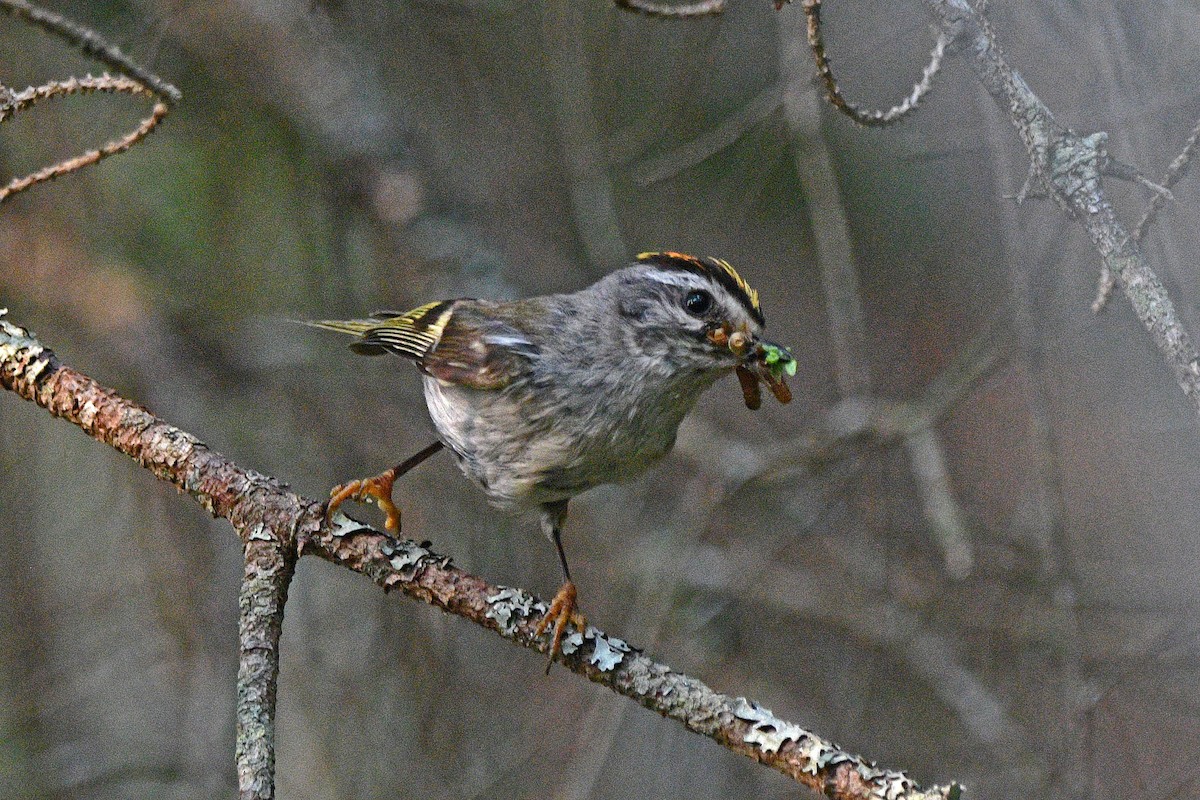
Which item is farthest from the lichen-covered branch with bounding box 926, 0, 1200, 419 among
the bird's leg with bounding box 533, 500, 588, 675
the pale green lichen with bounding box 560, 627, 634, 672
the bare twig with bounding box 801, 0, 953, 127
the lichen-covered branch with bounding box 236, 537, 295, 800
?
the lichen-covered branch with bounding box 236, 537, 295, 800

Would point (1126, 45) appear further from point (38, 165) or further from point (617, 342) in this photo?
point (38, 165)

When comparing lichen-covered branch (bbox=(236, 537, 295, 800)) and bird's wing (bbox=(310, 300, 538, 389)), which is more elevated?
bird's wing (bbox=(310, 300, 538, 389))

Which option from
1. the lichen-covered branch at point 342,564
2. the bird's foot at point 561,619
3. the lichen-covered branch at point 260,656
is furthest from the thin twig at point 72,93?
the bird's foot at point 561,619

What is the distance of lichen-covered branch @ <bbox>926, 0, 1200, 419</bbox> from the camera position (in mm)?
1984

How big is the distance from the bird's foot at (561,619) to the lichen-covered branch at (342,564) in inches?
0.9

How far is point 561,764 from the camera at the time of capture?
4.82m

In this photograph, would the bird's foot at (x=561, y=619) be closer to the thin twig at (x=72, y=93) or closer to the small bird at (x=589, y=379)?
the small bird at (x=589, y=379)

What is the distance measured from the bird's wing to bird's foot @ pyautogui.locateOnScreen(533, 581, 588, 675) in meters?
0.67

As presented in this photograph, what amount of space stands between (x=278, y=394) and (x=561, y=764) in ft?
6.72

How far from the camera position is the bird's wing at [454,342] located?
320cm

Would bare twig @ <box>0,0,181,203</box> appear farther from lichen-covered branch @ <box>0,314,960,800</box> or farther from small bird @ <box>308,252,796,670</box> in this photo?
small bird @ <box>308,252,796,670</box>

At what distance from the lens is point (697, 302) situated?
307 centimetres

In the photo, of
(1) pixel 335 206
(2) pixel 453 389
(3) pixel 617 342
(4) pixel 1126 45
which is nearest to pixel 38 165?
(1) pixel 335 206

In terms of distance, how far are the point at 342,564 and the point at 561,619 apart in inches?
19.5
